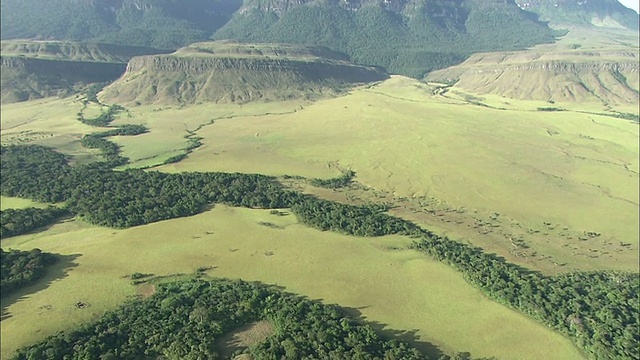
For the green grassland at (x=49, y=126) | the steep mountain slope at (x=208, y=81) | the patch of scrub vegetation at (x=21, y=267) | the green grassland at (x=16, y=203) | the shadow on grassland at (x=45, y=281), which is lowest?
the shadow on grassland at (x=45, y=281)

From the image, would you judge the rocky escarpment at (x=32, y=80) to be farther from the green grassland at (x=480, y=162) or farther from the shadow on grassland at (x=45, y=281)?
the shadow on grassland at (x=45, y=281)

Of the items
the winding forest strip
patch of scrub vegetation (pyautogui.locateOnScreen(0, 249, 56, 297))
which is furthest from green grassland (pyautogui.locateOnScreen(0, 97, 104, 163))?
patch of scrub vegetation (pyautogui.locateOnScreen(0, 249, 56, 297))

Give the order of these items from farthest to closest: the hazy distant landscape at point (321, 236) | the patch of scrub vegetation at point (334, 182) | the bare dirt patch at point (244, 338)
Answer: the patch of scrub vegetation at point (334, 182)
the hazy distant landscape at point (321, 236)
the bare dirt patch at point (244, 338)

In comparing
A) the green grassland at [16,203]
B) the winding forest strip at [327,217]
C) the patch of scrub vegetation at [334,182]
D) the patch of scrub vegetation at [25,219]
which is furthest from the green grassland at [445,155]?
the patch of scrub vegetation at [25,219]

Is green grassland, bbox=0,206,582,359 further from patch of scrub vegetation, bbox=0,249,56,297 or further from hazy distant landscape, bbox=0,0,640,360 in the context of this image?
patch of scrub vegetation, bbox=0,249,56,297

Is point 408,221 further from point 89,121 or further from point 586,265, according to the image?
point 89,121

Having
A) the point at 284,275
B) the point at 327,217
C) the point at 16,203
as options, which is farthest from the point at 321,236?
the point at 16,203
